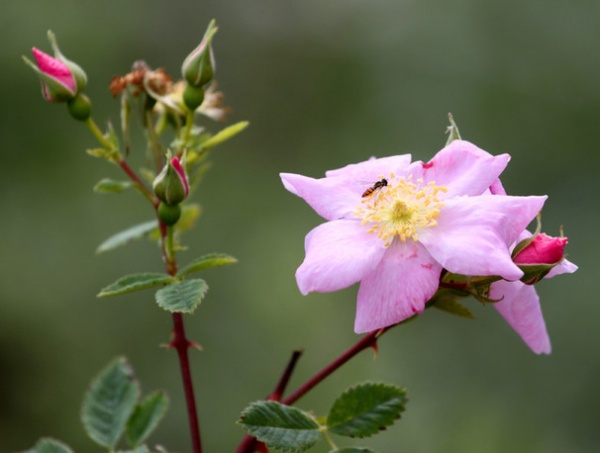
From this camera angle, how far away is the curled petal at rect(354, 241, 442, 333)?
1.18 meters

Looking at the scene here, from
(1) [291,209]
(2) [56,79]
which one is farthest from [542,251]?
(1) [291,209]

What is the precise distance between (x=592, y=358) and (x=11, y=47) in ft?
13.4

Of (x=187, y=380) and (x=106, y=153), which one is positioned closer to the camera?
(x=187, y=380)

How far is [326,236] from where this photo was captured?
1274 millimetres

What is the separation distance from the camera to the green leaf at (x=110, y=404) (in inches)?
62.9

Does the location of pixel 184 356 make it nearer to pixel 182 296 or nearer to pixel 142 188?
pixel 182 296

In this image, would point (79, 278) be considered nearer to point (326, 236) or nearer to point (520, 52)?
point (520, 52)

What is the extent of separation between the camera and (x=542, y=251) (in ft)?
3.97

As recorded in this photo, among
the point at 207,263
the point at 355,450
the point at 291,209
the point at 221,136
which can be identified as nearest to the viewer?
the point at 355,450

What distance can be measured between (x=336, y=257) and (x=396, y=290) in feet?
0.33

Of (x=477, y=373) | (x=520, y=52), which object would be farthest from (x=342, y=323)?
(x=520, y=52)

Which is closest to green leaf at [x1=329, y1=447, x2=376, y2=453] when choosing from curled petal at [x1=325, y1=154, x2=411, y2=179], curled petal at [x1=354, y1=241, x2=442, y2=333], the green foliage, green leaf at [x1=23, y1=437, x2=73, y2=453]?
the green foliage

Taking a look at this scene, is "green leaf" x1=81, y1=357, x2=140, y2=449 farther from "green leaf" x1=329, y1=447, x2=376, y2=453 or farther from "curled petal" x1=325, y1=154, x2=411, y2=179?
"curled petal" x1=325, y1=154, x2=411, y2=179

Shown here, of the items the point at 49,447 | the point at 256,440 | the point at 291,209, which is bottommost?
the point at 49,447
